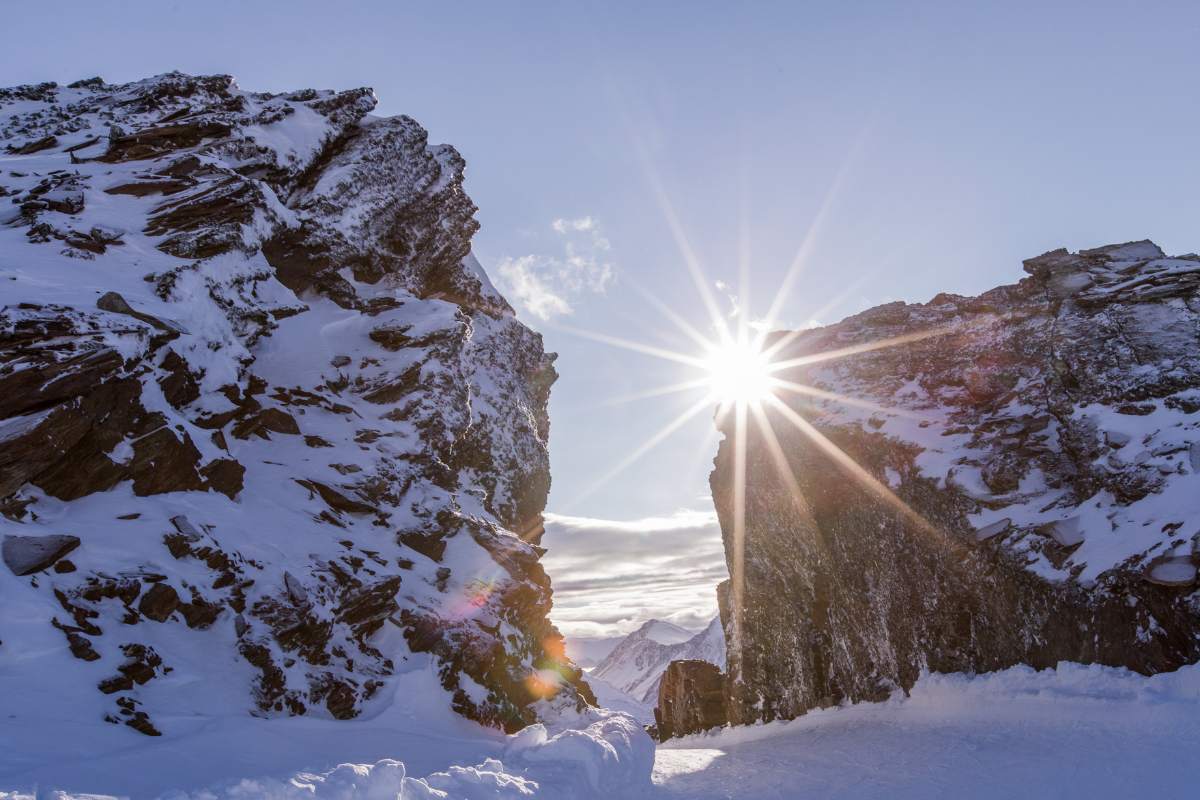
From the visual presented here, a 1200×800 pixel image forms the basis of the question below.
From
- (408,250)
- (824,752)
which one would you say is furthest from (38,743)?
(408,250)

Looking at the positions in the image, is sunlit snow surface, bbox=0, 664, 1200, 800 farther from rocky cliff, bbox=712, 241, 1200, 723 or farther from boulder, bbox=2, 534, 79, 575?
boulder, bbox=2, 534, 79, 575

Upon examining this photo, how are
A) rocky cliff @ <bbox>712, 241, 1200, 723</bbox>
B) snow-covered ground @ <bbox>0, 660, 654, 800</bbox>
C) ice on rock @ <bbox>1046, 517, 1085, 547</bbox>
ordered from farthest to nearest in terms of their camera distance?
ice on rock @ <bbox>1046, 517, 1085, 547</bbox>, rocky cliff @ <bbox>712, 241, 1200, 723</bbox>, snow-covered ground @ <bbox>0, 660, 654, 800</bbox>

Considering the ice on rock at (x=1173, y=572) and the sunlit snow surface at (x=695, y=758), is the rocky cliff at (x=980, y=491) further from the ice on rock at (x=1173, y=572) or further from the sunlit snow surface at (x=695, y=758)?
the sunlit snow surface at (x=695, y=758)

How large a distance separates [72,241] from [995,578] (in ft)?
113

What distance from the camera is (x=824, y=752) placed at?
74.9 feet

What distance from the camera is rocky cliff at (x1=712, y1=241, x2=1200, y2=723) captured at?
2228 cm

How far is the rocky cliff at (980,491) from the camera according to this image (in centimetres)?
2228

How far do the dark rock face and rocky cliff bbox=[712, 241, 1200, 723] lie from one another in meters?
3.18

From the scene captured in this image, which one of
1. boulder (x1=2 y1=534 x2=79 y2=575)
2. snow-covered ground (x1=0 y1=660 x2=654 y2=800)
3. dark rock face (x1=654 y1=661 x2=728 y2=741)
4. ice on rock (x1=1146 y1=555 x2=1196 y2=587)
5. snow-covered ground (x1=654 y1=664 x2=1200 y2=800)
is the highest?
boulder (x1=2 y1=534 x2=79 y2=575)

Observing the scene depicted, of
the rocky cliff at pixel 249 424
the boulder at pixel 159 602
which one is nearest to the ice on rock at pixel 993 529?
the rocky cliff at pixel 249 424

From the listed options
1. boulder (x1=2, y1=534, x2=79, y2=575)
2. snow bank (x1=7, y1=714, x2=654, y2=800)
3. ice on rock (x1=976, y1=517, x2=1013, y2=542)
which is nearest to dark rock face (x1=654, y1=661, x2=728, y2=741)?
ice on rock (x1=976, y1=517, x2=1013, y2=542)

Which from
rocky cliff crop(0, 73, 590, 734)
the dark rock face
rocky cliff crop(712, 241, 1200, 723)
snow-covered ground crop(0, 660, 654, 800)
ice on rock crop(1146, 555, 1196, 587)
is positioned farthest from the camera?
the dark rock face

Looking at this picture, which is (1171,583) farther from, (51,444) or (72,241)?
(72,241)

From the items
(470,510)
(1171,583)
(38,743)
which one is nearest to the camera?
(38,743)
